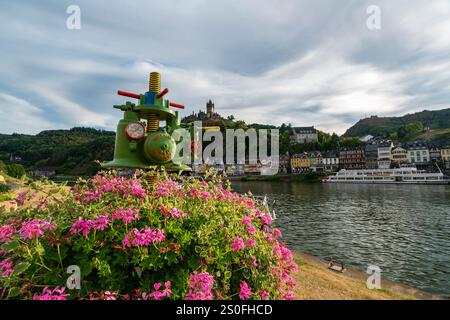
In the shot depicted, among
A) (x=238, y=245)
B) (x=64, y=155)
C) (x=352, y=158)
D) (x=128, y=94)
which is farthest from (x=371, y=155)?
(x=64, y=155)

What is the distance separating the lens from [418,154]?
10312cm

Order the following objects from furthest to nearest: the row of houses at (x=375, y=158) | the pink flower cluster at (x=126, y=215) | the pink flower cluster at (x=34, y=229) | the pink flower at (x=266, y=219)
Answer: the row of houses at (x=375, y=158)
the pink flower at (x=266, y=219)
the pink flower cluster at (x=126, y=215)
the pink flower cluster at (x=34, y=229)

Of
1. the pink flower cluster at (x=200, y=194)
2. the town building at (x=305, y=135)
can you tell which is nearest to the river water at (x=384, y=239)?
the pink flower cluster at (x=200, y=194)

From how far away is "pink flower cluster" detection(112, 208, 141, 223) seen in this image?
2439 millimetres

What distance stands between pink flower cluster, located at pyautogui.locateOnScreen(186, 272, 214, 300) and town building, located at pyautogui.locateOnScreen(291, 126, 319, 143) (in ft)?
526

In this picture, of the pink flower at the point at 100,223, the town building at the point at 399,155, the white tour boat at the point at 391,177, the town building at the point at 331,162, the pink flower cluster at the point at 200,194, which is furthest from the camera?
the town building at the point at 331,162

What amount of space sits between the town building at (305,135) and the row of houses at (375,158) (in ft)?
128

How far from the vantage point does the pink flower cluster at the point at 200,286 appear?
2.21 meters

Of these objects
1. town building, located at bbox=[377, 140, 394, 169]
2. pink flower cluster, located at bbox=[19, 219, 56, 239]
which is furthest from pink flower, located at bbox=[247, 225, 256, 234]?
town building, located at bbox=[377, 140, 394, 169]

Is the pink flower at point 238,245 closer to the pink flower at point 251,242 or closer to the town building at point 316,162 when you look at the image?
the pink flower at point 251,242

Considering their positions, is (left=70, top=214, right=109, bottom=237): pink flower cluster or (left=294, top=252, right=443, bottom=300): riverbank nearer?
(left=70, top=214, right=109, bottom=237): pink flower cluster

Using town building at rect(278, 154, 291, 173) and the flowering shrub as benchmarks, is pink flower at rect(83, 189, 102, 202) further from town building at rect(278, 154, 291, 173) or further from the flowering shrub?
town building at rect(278, 154, 291, 173)

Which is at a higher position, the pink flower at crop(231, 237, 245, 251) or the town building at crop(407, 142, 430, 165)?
the town building at crop(407, 142, 430, 165)

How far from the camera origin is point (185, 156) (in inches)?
195
